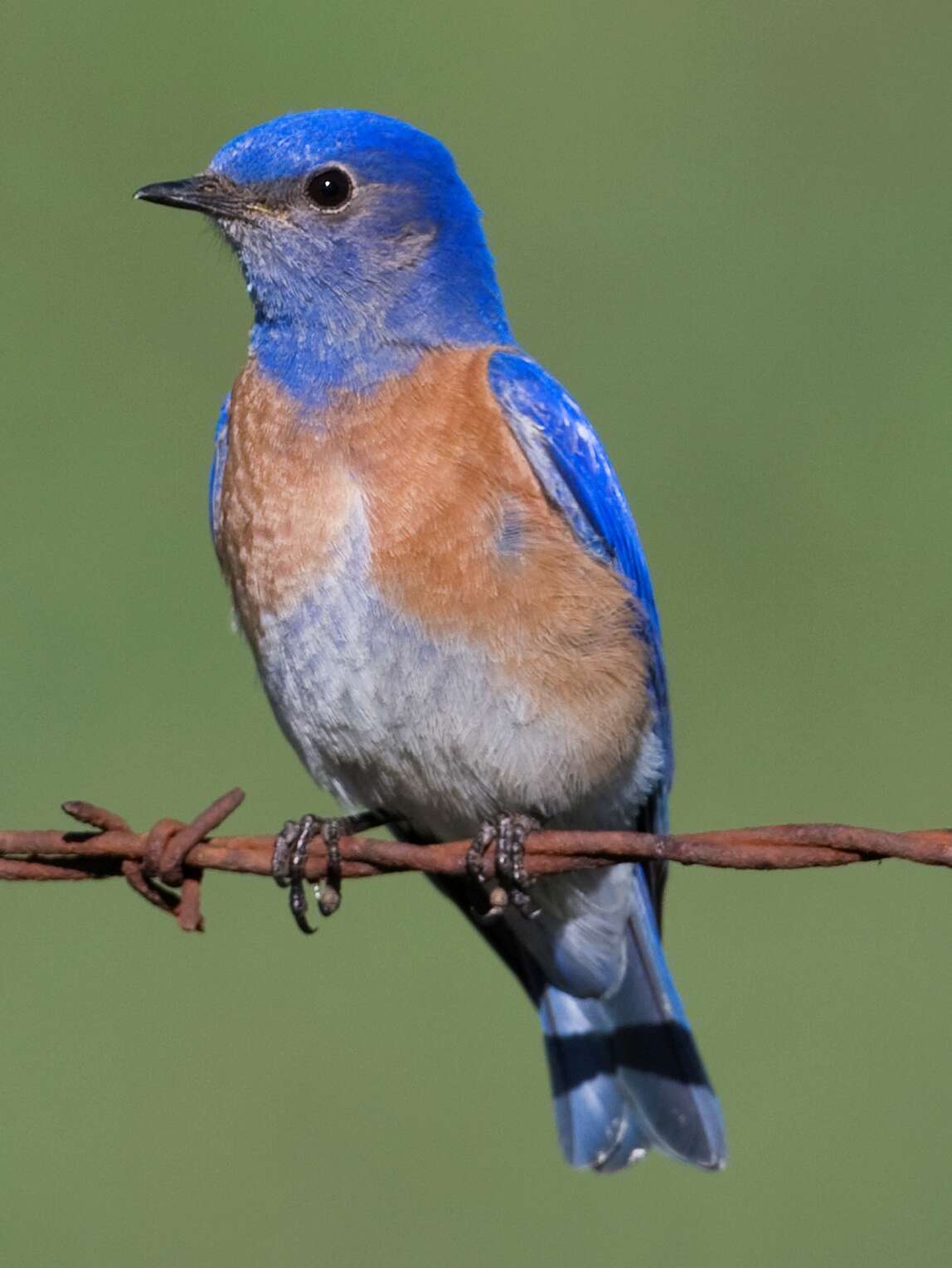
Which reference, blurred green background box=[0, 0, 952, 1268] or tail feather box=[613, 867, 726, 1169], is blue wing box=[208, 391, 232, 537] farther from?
blurred green background box=[0, 0, 952, 1268]

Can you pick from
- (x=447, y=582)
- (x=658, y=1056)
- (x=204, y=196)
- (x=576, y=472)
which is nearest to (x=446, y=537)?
(x=447, y=582)

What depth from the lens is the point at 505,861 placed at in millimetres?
4828

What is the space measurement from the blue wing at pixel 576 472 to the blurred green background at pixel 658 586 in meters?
1.94

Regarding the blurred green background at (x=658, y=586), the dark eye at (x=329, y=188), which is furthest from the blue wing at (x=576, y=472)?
the blurred green background at (x=658, y=586)

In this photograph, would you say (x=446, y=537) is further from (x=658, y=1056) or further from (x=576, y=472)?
(x=658, y=1056)

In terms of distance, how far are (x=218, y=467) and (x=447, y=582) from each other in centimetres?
89

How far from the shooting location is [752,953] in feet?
23.4

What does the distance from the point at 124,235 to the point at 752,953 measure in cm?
405

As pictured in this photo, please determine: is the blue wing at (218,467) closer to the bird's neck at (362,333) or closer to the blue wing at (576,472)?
the bird's neck at (362,333)

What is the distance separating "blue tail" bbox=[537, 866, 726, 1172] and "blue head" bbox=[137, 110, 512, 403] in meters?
1.57

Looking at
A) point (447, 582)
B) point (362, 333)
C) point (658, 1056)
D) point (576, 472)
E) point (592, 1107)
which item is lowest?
point (592, 1107)

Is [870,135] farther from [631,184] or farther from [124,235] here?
[124,235]

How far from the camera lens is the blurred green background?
6.73 meters

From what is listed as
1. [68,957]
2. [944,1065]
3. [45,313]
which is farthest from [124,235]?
[944,1065]
